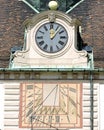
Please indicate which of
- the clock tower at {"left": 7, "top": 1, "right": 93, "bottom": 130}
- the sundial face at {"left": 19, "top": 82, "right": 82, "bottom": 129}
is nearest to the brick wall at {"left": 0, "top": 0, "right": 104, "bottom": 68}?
the clock tower at {"left": 7, "top": 1, "right": 93, "bottom": 130}

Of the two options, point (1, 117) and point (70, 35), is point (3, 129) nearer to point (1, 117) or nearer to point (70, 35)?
point (1, 117)

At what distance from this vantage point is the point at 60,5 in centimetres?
3750

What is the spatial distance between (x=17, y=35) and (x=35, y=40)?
201cm

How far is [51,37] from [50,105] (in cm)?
238

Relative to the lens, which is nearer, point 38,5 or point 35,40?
point 35,40

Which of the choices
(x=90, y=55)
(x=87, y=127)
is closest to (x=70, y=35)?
(x=90, y=55)

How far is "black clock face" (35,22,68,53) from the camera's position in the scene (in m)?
34.4

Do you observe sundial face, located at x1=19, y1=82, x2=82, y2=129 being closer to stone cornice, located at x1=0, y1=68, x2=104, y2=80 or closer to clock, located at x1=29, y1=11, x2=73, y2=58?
stone cornice, located at x1=0, y1=68, x2=104, y2=80

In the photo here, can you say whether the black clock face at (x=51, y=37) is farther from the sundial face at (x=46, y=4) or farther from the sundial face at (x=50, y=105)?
the sundial face at (x=46, y=4)

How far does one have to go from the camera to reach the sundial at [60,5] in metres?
37.4

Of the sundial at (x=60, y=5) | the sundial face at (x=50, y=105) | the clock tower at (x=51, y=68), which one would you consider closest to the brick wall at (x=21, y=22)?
the sundial at (x=60, y=5)

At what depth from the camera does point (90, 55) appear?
3497cm

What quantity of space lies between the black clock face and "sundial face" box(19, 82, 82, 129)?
4.26ft

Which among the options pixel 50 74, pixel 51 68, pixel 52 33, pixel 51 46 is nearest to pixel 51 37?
pixel 52 33
